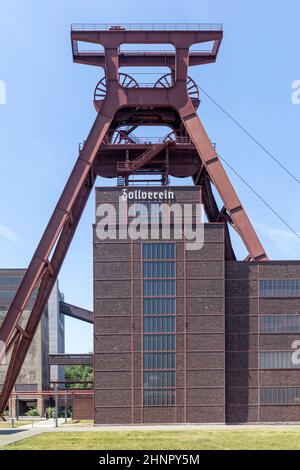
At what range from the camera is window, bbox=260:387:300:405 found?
48438 mm

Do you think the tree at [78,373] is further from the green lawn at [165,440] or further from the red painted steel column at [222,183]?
the green lawn at [165,440]

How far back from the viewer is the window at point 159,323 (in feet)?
156

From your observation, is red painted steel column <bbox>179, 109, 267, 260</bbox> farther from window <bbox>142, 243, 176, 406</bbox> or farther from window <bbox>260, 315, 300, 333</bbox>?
window <bbox>142, 243, 176, 406</bbox>

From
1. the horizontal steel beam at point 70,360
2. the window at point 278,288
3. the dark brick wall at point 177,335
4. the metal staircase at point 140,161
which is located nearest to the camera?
the dark brick wall at point 177,335

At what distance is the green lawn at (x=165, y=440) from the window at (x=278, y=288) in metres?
12.0

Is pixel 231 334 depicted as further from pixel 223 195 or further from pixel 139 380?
pixel 223 195

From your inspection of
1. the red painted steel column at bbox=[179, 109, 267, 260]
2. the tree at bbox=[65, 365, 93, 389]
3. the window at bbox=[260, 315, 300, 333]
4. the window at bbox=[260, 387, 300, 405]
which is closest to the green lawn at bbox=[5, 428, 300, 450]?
the window at bbox=[260, 387, 300, 405]

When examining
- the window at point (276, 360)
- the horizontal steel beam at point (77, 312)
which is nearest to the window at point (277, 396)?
the window at point (276, 360)

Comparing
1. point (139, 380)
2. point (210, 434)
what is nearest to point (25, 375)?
point (139, 380)

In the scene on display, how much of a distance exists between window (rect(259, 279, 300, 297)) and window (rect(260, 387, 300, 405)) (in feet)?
23.1

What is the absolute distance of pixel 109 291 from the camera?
48.4 meters

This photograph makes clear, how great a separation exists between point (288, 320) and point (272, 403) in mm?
6303

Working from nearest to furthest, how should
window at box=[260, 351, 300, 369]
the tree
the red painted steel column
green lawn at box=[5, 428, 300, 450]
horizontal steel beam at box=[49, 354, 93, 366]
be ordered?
green lawn at box=[5, 428, 300, 450] → window at box=[260, 351, 300, 369] → the red painted steel column → horizontal steel beam at box=[49, 354, 93, 366] → the tree
